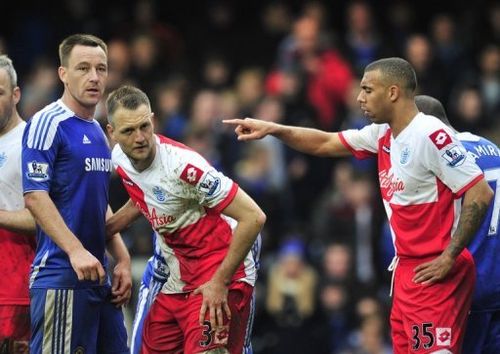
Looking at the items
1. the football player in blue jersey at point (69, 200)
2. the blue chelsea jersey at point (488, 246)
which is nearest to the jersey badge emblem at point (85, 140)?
the football player in blue jersey at point (69, 200)

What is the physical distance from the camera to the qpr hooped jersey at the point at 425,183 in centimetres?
875

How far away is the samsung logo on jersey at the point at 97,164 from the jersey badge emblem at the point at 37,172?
1.07 ft

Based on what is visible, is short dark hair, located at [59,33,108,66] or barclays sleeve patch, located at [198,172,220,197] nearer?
barclays sleeve patch, located at [198,172,220,197]

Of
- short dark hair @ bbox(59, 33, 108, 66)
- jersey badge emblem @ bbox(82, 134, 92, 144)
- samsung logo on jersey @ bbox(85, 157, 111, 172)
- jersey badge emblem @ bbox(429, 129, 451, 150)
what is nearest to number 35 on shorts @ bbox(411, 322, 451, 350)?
jersey badge emblem @ bbox(429, 129, 451, 150)

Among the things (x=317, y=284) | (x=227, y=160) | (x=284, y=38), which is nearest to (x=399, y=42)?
(x=284, y=38)

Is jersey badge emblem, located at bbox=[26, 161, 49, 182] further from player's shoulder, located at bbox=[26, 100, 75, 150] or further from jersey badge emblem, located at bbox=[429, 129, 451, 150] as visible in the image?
jersey badge emblem, located at bbox=[429, 129, 451, 150]

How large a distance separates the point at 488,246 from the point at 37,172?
10.5ft

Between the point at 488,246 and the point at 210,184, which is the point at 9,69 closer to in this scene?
the point at 210,184

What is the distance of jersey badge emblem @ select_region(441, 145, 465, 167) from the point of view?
8.73m

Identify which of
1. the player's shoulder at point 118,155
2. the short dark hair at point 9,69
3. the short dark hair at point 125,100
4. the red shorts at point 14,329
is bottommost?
the red shorts at point 14,329

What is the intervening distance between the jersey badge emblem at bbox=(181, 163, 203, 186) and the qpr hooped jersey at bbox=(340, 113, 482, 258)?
1355mm

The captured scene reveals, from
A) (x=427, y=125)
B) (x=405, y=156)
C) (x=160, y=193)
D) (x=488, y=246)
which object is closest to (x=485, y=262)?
(x=488, y=246)

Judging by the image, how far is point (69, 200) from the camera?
884cm

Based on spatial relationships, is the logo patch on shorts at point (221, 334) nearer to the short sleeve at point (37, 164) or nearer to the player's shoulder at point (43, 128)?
the short sleeve at point (37, 164)
